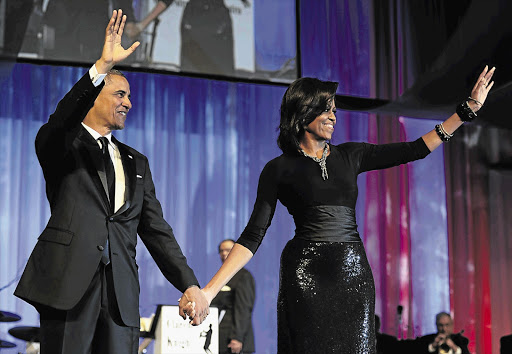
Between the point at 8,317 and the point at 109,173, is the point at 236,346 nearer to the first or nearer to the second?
the point at 8,317

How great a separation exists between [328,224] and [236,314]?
3424 mm

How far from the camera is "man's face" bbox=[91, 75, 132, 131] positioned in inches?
106

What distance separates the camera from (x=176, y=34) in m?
7.48

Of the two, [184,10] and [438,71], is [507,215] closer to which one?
[438,71]

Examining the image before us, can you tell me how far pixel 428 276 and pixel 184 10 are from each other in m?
4.12

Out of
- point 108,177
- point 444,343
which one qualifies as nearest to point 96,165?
point 108,177

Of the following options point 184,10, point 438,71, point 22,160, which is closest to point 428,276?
point 438,71

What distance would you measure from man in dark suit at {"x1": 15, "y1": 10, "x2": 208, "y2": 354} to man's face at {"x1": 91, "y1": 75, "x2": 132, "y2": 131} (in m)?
0.06

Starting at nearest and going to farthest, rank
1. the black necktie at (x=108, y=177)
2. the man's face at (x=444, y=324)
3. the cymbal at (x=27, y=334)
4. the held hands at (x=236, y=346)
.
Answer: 1. the black necktie at (x=108, y=177)
2. the held hands at (x=236, y=346)
3. the cymbal at (x=27, y=334)
4. the man's face at (x=444, y=324)

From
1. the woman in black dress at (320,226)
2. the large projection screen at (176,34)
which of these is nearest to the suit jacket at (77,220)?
the woman in black dress at (320,226)

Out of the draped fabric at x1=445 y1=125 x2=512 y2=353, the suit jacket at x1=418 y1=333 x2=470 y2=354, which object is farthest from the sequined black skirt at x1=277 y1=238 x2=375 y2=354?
the draped fabric at x1=445 y1=125 x2=512 y2=353

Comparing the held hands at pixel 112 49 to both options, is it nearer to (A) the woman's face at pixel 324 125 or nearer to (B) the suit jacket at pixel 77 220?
(B) the suit jacket at pixel 77 220

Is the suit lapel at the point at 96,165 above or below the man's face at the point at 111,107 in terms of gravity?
below

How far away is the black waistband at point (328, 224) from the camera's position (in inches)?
105
